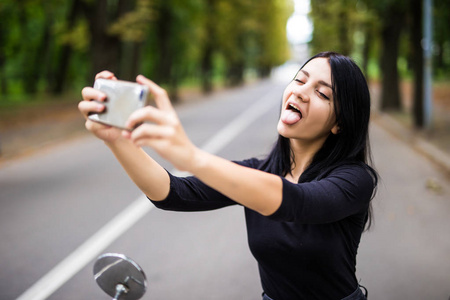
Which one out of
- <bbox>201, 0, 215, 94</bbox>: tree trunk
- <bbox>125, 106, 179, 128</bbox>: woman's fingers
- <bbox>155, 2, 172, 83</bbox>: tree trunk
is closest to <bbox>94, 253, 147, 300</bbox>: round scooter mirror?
<bbox>125, 106, 179, 128</bbox>: woman's fingers

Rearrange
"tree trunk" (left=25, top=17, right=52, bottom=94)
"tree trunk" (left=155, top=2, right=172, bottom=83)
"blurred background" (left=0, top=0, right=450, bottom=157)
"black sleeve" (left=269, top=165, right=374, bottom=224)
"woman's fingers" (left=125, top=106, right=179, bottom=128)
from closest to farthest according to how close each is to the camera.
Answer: "woman's fingers" (left=125, top=106, right=179, bottom=128)
"black sleeve" (left=269, top=165, right=374, bottom=224)
"blurred background" (left=0, top=0, right=450, bottom=157)
"tree trunk" (left=155, top=2, right=172, bottom=83)
"tree trunk" (left=25, top=17, right=52, bottom=94)

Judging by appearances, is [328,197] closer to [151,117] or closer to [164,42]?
[151,117]

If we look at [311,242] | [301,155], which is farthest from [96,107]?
[301,155]

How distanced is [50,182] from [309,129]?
26.4 feet

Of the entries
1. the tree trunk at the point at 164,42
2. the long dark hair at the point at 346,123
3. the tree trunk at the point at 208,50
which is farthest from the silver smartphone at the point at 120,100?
the tree trunk at the point at 208,50

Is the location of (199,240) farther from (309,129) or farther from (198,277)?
(309,129)

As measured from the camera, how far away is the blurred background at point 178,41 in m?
15.8

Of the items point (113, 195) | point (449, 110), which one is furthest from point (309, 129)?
point (449, 110)

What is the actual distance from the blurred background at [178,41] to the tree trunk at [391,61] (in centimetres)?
4

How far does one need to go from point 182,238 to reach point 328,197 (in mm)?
4414

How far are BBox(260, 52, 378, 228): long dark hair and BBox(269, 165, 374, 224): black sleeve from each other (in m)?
0.09

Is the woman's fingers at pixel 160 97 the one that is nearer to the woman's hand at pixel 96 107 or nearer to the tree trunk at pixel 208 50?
the woman's hand at pixel 96 107

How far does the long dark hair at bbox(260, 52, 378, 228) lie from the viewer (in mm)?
1819

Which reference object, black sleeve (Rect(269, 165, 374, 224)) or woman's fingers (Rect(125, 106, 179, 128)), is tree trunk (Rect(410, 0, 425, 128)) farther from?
woman's fingers (Rect(125, 106, 179, 128))
